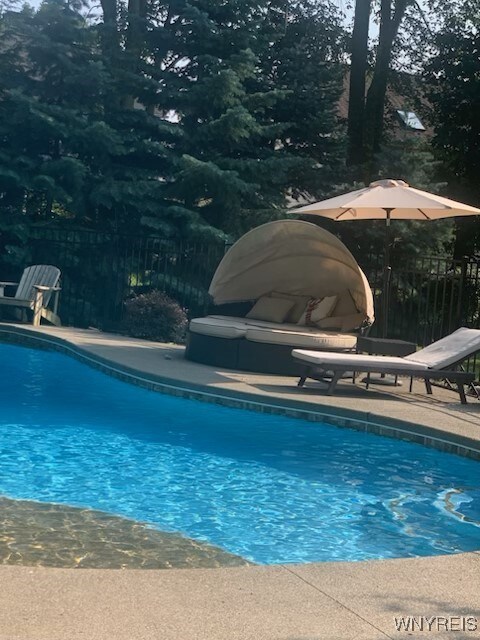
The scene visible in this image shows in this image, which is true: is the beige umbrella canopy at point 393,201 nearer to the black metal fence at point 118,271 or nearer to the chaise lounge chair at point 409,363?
the chaise lounge chair at point 409,363

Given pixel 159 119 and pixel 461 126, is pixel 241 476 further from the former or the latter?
pixel 461 126

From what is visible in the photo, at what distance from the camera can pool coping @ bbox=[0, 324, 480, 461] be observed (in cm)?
779

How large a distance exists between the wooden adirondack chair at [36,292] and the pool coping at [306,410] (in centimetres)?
341

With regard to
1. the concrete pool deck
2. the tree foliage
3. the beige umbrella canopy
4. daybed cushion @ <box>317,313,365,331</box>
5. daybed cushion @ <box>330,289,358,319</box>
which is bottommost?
the concrete pool deck

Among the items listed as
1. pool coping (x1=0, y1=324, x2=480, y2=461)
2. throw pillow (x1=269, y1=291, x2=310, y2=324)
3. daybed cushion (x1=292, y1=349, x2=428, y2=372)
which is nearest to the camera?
pool coping (x1=0, y1=324, x2=480, y2=461)

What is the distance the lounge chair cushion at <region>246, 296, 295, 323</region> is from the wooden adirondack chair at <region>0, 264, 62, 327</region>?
4.07m

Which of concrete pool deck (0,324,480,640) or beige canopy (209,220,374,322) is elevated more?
beige canopy (209,220,374,322)

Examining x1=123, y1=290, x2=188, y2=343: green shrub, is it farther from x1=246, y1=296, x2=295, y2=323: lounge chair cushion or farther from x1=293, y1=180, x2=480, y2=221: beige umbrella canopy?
x1=293, y1=180, x2=480, y2=221: beige umbrella canopy

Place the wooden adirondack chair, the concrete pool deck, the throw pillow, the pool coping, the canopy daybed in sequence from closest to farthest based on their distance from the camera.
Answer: the concrete pool deck, the pool coping, the canopy daybed, the throw pillow, the wooden adirondack chair

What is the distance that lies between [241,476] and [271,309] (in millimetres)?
6077

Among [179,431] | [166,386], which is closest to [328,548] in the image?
[179,431]

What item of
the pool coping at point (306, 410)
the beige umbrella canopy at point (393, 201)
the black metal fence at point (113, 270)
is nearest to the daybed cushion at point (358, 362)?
the pool coping at point (306, 410)

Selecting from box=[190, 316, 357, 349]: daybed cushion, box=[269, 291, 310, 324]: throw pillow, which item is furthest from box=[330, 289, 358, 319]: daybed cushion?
box=[190, 316, 357, 349]: daybed cushion

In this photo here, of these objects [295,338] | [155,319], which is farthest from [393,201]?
[155,319]
